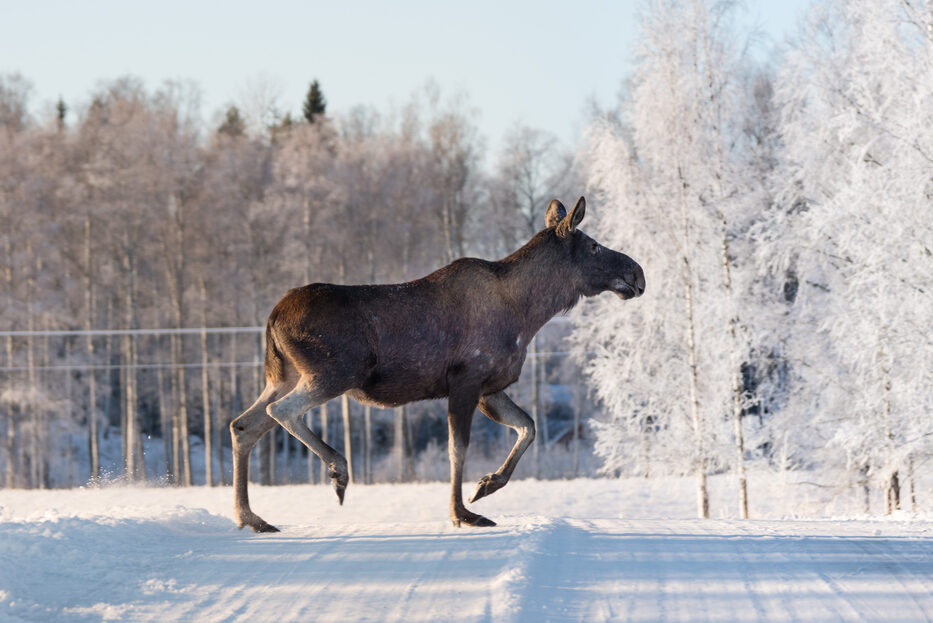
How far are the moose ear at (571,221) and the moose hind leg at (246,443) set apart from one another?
8.12ft

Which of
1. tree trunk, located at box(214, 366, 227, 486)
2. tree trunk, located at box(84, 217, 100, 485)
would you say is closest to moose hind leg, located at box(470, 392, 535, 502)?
tree trunk, located at box(214, 366, 227, 486)

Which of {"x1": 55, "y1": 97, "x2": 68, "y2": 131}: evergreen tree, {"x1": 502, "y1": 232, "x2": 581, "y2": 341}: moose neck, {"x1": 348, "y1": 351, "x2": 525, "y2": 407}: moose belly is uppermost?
{"x1": 55, "y1": 97, "x2": 68, "y2": 131}: evergreen tree

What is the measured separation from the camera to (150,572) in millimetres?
5430

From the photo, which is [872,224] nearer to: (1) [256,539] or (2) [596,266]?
(2) [596,266]

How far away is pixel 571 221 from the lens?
7.26 meters

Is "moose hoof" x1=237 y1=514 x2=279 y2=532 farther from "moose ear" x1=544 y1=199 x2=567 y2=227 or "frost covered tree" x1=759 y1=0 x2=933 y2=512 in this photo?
"frost covered tree" x1=759 y1=0 x2=933 y2=512

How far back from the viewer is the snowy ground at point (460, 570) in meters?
4.76

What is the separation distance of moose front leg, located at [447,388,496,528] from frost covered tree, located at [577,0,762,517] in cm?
1161

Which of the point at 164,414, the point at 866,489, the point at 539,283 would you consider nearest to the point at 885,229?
the point at 866,489

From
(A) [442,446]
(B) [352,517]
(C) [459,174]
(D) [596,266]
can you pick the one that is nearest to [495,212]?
(C) [459,174]

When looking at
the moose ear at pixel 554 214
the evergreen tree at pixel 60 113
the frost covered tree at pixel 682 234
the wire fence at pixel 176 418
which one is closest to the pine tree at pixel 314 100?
the evergreen tree at pixel 60 113

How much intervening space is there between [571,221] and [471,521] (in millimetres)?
2355

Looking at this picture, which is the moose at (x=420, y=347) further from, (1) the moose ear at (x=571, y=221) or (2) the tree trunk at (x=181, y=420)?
(2) the tree trunk at (x=181, y=420)

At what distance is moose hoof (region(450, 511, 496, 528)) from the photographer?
6.86m
